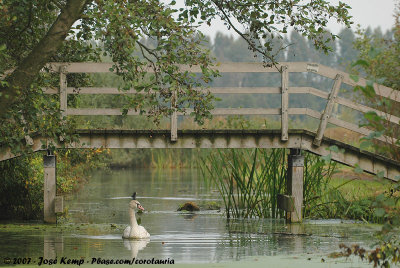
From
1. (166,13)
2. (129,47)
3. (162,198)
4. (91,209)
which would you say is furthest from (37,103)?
(162,198)

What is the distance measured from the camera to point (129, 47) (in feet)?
33.3

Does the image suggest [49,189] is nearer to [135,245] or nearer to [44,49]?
[135,245]

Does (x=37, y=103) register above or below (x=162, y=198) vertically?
above

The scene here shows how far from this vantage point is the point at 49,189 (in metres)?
14.4

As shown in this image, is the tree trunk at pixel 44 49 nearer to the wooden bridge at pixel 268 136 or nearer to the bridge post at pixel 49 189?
the wooden bridge at pixel 268 136

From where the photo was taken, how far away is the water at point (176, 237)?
33.6 ft

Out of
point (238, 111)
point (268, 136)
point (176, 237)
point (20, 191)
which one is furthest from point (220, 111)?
point (20, 191)

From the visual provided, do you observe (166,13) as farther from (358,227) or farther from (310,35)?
(358,227)

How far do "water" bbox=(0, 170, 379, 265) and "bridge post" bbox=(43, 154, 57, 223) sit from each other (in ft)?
0.92

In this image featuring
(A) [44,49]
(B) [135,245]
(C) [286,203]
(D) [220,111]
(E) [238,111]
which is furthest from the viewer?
(C) [286,203]

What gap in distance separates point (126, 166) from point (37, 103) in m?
28.1

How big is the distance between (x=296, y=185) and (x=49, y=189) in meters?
4.73

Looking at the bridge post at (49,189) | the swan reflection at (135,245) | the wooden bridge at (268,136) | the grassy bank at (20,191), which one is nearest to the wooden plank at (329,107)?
the wooden bridge at (268,136)

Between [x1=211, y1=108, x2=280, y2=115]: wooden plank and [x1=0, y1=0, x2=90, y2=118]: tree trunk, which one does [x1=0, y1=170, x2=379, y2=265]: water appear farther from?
[x1=0, y1=0, x2=90, y2=118]: tree trunk
